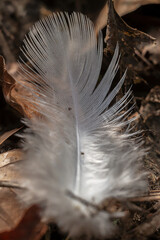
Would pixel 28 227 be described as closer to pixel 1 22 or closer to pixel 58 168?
pixel 58 168

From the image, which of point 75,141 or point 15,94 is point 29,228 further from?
point 15,94

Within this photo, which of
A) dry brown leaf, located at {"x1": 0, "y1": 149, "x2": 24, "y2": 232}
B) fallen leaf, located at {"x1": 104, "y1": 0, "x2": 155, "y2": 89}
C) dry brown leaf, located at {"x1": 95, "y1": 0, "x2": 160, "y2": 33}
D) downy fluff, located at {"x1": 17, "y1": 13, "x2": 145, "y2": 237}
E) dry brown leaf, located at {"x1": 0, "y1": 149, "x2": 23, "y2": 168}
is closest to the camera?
downy fluff, located at {"x1": 17, "y1": 13, "x2": 145, "y2": 237}

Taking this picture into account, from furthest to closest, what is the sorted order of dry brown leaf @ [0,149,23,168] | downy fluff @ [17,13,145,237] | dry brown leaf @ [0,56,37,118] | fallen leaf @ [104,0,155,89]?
fallen leaf @ [104,0,155,89] → dry brown leaf @ [0,56,37,118] → dry brown leaf @ [0,149,23,168] → downy fluff @ [17,13,145,237]

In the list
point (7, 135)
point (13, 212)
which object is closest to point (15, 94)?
point (7, 135)

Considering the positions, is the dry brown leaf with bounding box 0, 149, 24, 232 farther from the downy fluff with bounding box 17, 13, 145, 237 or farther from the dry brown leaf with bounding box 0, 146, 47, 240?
the downy fluff with bounding box 17, 13, 145, 237

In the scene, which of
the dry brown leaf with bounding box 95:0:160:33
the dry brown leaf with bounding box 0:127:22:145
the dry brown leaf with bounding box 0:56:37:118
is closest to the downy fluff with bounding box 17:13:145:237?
the dry brown leaf with bounding box 0:56:37:118

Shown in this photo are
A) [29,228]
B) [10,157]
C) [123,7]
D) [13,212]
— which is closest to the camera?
[29,228]
